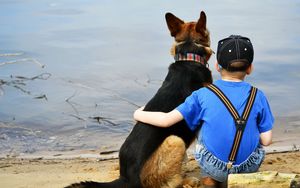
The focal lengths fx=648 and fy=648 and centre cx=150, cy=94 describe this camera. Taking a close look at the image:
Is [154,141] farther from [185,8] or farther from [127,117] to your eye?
[185,8]

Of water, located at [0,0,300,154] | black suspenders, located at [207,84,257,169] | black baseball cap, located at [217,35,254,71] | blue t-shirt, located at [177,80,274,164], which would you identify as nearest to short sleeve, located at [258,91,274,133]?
blue t-shirt, located at [177,80,274,164]

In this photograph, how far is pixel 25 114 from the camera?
378 inches

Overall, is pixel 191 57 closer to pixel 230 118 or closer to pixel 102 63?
pixel 230 118

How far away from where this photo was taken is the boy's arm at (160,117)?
5320 millimetres

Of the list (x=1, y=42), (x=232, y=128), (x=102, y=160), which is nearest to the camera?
(x=232, y=128)

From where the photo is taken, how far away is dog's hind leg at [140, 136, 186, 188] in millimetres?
5504

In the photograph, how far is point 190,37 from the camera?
622 centimetres

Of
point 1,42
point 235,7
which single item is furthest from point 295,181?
point 235,7

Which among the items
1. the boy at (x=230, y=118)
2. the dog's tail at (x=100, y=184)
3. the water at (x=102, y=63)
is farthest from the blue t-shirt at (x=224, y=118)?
the water at (x=102, y=63)

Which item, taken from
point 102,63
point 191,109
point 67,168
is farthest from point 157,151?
point 102,63

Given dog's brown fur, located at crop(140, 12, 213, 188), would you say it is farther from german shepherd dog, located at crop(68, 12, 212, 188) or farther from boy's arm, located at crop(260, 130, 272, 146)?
boy's arm, located at crop(260, 130, 272, 146)

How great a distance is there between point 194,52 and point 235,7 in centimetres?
988

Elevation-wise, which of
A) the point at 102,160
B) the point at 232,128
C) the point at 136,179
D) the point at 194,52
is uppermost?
the point at 194,52

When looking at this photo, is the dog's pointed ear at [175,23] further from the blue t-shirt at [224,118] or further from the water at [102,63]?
the water at [102,63]
